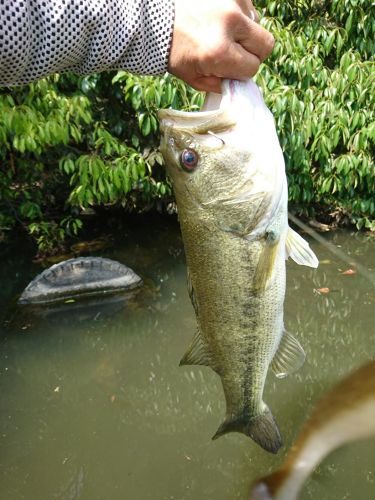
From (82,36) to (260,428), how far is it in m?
1.23

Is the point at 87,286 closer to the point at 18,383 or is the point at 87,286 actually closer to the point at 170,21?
the point at 18,383

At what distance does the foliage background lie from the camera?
5203 mm

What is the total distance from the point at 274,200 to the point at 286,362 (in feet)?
1.78

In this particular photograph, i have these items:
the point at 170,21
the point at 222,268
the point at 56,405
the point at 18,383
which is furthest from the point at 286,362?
the point at 18,383

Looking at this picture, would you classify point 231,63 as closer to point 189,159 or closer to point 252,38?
point 252,38

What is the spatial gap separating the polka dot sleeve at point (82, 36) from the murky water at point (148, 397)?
2419 millimetres

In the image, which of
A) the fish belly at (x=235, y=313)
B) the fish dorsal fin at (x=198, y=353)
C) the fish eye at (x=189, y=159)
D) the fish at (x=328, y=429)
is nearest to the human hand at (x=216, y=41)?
the fish eye at (x=189, y=159)

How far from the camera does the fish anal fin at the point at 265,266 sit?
4.95 feet

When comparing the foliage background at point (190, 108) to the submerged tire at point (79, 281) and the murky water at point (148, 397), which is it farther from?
the murky water at point (148, 397)

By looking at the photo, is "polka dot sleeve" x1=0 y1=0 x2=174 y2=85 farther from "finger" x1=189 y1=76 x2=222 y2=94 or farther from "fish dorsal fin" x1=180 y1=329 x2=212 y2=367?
"fish dorsal fin" x1=180 y1=329 x2=212 y2=367

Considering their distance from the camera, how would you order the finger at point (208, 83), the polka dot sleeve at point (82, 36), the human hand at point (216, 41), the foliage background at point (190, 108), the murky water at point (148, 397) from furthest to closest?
the foliage background at point (190, 108), the murky water at point (148, 397), the finger at point (208, 83), the human hand at point (216, 41), the polka dot sleeve at point (82, 36)

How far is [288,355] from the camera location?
5.60ft

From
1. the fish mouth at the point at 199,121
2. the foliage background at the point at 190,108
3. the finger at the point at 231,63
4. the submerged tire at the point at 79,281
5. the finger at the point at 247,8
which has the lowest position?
Answer: the submerged tire at the point at 79,281

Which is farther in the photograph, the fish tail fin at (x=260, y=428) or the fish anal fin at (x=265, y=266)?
the fish tail fin at (x=260, y=428)
